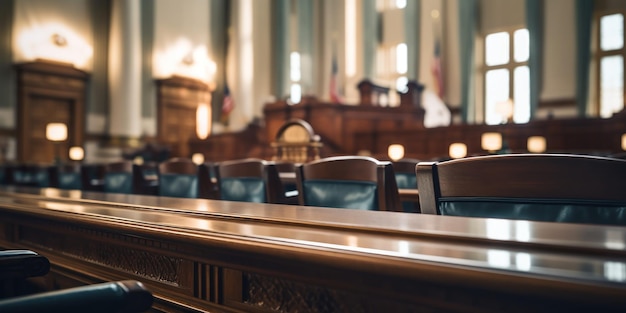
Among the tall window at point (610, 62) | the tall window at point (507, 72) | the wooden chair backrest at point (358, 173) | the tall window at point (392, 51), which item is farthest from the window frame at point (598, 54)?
the wooden chair backrest at point (358, 173)

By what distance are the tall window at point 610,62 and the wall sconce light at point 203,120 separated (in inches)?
363

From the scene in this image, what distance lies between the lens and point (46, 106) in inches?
389

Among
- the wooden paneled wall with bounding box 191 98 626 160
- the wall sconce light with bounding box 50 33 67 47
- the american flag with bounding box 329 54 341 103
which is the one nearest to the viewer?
the wooden paneled wall with bounding box 191 98 626 160

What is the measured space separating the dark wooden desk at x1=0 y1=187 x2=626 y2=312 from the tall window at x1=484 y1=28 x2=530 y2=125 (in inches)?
432

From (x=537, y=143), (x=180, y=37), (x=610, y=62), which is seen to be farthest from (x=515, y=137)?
(x=180, y=37)

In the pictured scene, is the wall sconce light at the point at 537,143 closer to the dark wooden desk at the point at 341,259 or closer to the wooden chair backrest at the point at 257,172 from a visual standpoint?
the wooden chair backrest at the point at 257,172

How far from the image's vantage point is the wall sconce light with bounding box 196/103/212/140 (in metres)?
12.5

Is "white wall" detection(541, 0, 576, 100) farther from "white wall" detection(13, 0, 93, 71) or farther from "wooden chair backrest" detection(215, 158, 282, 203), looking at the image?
"white wall" detection(13, 0, 93, 71)

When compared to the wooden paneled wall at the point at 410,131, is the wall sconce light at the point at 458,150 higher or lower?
lower

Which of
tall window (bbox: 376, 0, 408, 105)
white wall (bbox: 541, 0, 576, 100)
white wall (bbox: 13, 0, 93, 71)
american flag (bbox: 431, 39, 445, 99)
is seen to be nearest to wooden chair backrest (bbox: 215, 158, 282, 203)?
white wall (bbox: 13, 0, 93, 71)

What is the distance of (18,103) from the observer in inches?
369

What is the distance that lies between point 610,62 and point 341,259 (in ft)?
37.4

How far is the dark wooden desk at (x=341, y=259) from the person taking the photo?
1.70 ft

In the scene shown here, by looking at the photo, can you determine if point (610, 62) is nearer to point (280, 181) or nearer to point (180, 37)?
point (180, 37)
